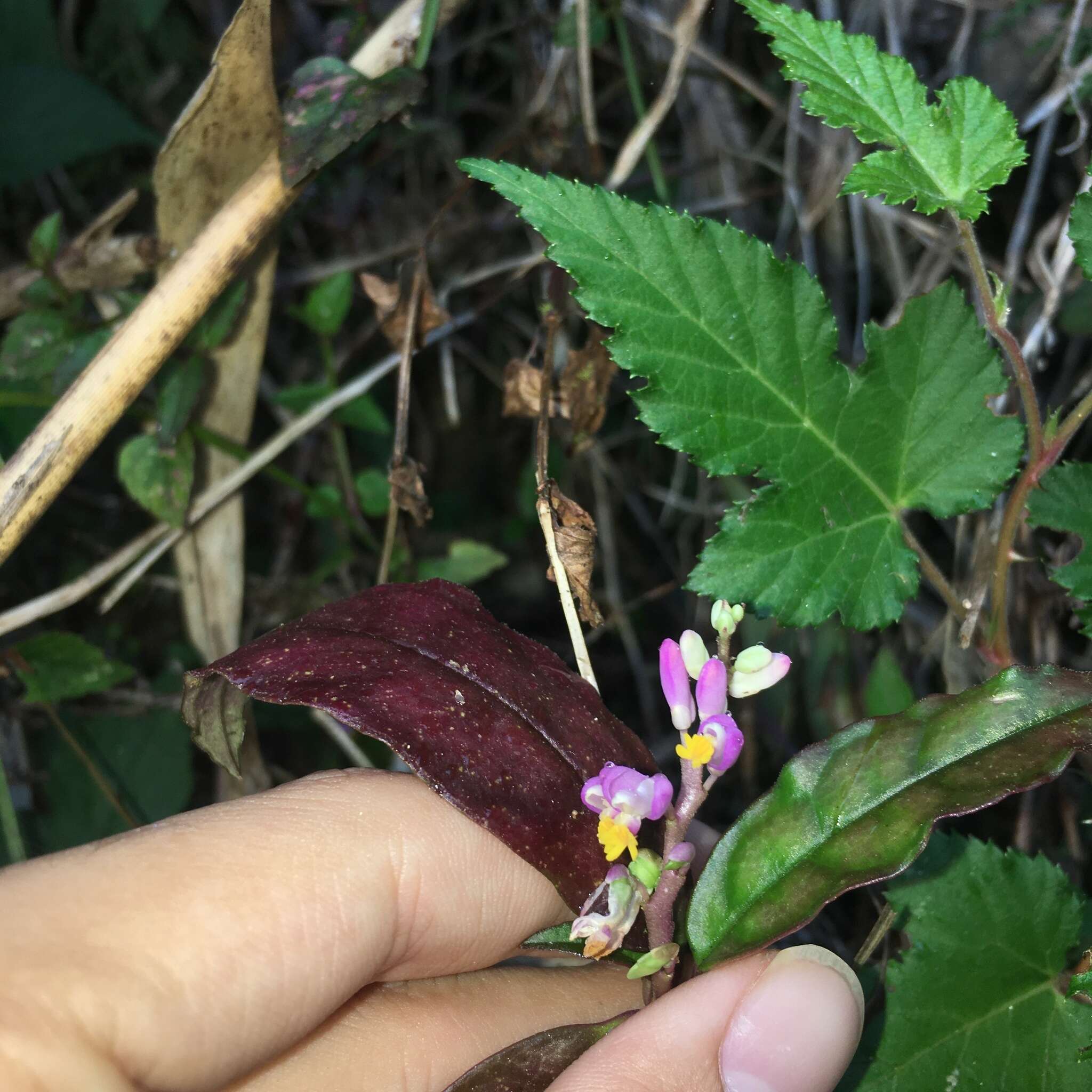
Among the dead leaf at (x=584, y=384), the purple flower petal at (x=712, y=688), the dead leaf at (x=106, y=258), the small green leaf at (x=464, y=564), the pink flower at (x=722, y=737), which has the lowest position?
the small green leaf at (x=464, y=564)

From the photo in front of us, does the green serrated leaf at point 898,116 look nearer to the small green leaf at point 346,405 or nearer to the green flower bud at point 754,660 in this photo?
the green flower bud at point 754,660

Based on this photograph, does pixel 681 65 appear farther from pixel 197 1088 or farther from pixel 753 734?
pixel 197 1088

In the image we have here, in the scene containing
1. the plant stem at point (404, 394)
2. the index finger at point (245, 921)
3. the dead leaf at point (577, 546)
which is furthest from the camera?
the plant stem at point (404, 394)

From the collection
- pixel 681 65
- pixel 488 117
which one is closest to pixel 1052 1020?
pixel 681 65

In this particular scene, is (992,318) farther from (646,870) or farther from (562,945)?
(562,945)

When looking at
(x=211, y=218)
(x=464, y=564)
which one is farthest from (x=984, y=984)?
(x=211, y=218)

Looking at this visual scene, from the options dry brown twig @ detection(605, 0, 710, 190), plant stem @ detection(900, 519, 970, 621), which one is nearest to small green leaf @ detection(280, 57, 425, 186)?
dry brown twig @ detection(605, 0, 710, 190)

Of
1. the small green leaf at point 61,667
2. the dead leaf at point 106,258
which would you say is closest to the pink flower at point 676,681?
the small green leaf at point 61,667

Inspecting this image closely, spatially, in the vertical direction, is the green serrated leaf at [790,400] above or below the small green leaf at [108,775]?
above
